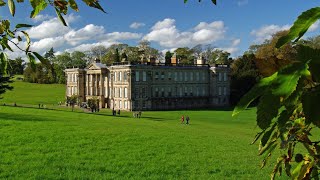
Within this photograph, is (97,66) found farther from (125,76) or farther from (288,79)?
(288,79)

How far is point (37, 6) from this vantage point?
5.56ft

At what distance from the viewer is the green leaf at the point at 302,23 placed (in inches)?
32.4

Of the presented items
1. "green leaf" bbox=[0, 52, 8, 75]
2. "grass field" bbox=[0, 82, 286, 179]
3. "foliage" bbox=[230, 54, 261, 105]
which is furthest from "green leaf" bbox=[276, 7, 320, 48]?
"foliage" bbox=[230, 54, 261, 105]

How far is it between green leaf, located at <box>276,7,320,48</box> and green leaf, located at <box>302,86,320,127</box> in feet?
0.44

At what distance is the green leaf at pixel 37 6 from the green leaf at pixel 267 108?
3.82 ft

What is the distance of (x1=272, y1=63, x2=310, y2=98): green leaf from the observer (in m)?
0.75

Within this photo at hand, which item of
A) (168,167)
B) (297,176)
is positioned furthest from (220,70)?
(297,176)

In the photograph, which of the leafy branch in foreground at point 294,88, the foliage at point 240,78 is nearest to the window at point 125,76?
the foliage at point 240,78

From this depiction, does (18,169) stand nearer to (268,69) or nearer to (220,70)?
(268,69)

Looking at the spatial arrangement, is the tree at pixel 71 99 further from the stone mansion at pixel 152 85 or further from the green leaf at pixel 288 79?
the green leaf at pixel 288 79

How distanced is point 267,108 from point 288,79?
0.11m

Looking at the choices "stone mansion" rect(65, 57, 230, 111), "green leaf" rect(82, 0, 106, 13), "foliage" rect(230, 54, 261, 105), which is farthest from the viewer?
"foliage" rect(230, 54, 261, 105)

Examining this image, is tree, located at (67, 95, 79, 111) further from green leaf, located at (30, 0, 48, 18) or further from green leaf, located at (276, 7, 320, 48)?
green leaf, located at (276, 7, 320, 48)

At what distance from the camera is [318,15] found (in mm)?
822
